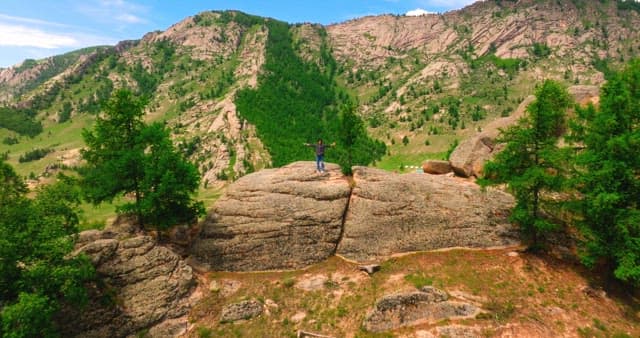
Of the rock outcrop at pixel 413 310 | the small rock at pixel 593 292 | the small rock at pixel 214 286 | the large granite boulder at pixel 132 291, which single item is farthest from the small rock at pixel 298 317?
the small rock at pixel 593 292

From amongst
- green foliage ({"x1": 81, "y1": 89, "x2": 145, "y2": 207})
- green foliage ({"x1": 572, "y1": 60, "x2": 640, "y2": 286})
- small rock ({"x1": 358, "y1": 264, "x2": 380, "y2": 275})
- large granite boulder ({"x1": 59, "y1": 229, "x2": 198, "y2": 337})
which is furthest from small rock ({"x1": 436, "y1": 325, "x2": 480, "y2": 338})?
green foliage ({"x1": 81, "y1": 89, "x2": 145, "y2": 207})

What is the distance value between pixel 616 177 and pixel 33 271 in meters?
40.9

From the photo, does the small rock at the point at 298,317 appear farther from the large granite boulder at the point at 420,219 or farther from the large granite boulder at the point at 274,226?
the large granite boulder at the point at 420,219

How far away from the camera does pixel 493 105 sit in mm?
187000

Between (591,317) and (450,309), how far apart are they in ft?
33.8

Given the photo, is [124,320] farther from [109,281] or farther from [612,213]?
[612,213]

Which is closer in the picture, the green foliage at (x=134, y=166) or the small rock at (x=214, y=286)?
the green foliage at (x=134, y=166)

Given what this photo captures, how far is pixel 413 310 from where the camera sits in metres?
27.2

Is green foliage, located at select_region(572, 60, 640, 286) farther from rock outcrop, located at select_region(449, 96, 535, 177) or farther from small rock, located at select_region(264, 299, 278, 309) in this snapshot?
small rock, located at select_region(264, 299, 278, 309)

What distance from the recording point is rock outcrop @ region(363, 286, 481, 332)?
26500 mm

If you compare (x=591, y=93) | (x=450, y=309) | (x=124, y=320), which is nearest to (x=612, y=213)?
(x=450, y=309)

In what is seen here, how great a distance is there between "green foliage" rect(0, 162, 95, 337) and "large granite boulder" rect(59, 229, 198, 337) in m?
2.05

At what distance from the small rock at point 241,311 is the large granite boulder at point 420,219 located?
966 cm

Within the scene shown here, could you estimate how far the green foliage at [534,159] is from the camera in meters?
28.2
